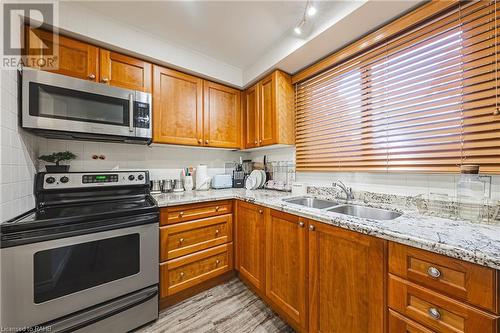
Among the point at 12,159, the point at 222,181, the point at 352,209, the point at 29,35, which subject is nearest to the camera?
the point at 12,159

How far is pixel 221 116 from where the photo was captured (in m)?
2.34

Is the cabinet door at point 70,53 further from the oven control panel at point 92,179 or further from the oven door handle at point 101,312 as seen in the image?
the oven door handle at point 101,312

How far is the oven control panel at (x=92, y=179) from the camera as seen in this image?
146 centimetres

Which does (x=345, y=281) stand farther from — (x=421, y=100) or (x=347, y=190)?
(x=421, y=100)

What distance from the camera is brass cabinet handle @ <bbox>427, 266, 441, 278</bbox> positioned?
74 centimetres

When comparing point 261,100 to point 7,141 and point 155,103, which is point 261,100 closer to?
point 155,103

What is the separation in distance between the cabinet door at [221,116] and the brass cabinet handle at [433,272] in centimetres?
202

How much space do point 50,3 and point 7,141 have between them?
1.10 meters

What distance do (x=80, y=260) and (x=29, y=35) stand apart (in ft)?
5.44

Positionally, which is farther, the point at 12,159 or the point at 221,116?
the point at 221,116

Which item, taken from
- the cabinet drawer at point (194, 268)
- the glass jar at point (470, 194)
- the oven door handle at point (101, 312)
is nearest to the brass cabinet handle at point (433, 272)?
the glass jar at point (470, 194)

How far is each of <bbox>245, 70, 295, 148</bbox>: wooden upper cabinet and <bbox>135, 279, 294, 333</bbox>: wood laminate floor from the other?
1555 millimetres

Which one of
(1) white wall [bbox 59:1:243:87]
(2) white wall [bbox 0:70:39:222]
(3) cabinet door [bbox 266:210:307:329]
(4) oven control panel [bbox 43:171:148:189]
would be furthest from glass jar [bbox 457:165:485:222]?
(2) white wall [bbox 0:70:39:222]

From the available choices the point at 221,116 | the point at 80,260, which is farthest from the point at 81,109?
the point at 221,116
